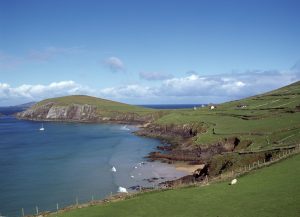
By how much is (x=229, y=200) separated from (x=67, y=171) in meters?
64.4

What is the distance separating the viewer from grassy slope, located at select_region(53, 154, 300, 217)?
3288cm

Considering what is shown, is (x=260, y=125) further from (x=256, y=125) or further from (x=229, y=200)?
(x=229, y=200)

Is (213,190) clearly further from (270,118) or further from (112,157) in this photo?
(270,118)

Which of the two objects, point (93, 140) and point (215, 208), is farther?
point (93, 140)

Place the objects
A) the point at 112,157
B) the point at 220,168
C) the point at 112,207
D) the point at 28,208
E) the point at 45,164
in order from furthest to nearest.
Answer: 1. the point at 112,157
2. the point at 45,164
3. the point at 220,168
4. the point at 28,208
5. the point at 112,207

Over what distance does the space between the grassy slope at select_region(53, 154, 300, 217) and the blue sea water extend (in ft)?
89.1

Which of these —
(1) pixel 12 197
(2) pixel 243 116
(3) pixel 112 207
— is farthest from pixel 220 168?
(2) pixel 243 116

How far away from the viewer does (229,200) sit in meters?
36.9

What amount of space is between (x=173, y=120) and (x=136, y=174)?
276 feet

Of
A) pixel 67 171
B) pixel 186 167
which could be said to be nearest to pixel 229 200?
pixel 186 167

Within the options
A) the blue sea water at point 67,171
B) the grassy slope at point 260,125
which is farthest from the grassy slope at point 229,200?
the grassy slope at point 260,125

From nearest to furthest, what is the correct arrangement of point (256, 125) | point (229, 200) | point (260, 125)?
point (229, 200)
point (260, 125)
point (256, 125)

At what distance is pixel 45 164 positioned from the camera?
345ft

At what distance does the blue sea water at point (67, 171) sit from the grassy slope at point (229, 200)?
2716cm
